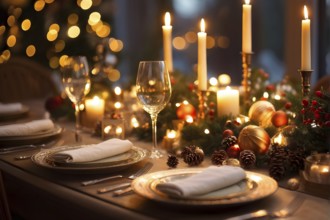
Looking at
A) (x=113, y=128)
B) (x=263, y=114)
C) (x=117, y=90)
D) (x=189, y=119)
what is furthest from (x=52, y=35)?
(x=263, y=114)

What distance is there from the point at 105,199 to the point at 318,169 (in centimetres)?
41

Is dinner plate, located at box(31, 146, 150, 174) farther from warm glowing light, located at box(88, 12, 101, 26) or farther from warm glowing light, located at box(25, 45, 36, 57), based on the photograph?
warm glowing light, located at box(88, 12, 101, 26)

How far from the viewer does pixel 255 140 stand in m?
1.30

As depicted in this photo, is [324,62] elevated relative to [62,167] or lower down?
elevated

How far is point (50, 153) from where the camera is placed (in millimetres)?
1414

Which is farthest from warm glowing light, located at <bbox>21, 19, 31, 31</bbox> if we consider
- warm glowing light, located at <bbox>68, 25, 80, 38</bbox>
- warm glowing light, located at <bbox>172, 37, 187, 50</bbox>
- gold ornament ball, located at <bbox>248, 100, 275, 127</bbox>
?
gold ornament ball, located at <bbox>248, 100, 275, 127</bbox>

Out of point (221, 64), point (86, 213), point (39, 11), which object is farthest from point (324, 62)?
point (86, 213)

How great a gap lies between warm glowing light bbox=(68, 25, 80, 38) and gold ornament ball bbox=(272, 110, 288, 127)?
2.69 metres

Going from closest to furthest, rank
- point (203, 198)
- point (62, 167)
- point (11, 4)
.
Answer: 1. point (203, 198)
2. point (62, 167)
3. point (11, 4)

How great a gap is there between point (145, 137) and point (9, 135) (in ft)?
1.31

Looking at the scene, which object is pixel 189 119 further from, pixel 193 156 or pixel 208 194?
pixel 208 194

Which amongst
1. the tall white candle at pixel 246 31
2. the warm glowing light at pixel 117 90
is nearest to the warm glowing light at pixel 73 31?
the warm glowing light at pixel 117 90

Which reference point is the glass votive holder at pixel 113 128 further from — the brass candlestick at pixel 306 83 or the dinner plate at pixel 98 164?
the brass candlestick at pixel 306 83

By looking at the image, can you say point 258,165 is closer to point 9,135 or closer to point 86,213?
point 86,213
